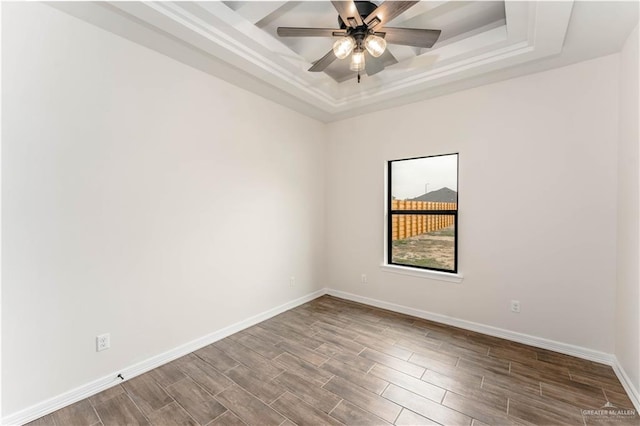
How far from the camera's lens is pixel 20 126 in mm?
1787

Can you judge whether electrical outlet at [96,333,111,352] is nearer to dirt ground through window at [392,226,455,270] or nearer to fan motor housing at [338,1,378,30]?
fan motor housing at [338,1,378,30]

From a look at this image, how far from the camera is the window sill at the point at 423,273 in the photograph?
3.21 meters

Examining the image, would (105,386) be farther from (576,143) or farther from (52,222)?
(576,143)

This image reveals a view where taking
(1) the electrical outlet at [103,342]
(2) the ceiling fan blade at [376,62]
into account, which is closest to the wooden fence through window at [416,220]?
(2) the ceiling fan blade at [376,62]

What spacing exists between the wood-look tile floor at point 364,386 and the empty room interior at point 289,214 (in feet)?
0.06

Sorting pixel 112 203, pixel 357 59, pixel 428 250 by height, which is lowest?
pixel 428 250

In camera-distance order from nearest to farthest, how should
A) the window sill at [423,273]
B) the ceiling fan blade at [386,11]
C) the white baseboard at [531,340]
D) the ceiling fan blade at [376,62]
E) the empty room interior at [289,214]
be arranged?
the ceiling fan blade at [386,11] < the empty room interior at [289,214] < the white baseboard at [531,340] < the ceiling fan blade at [376,62] < the window sill at [423,273]

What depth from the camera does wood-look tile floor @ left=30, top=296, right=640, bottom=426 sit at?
182 centimetres

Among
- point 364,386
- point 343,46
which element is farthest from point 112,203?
point 364,386

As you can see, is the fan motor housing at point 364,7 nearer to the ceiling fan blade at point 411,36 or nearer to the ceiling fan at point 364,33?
the ceiling fan at point 364,33

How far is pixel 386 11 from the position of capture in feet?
5.97

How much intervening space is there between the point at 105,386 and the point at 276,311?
1.82m

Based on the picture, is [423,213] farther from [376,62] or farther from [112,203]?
[112,203]

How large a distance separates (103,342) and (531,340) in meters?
3.87
